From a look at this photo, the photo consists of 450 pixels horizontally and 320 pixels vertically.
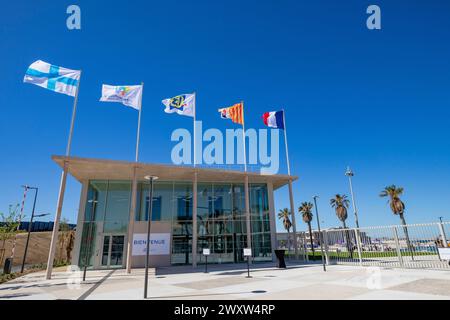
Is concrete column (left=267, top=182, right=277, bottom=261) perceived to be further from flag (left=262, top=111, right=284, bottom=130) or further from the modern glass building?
flag (left=262, top=111, right=284, bottom=130)

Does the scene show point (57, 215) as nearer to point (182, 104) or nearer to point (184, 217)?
point (184, 217)

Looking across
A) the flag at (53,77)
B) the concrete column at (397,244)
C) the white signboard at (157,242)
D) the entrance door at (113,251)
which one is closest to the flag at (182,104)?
the flag at (53,77)

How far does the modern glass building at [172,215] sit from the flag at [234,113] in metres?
5.12

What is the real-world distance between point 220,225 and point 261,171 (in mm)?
6551

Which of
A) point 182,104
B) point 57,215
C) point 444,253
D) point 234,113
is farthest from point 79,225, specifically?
point 444,253

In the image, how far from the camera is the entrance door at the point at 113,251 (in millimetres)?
21500

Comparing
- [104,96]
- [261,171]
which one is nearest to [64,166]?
[104,96]

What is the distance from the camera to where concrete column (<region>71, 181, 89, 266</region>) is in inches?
821

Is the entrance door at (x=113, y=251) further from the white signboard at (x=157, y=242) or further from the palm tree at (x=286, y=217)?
the palm tree at (x=286, y=217)

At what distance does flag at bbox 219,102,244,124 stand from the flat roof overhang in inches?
199

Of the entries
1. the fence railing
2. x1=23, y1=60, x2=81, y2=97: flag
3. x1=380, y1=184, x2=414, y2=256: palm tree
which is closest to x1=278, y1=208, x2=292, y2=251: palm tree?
x1=380, y1=184, x2=414, y2=256: palm tree

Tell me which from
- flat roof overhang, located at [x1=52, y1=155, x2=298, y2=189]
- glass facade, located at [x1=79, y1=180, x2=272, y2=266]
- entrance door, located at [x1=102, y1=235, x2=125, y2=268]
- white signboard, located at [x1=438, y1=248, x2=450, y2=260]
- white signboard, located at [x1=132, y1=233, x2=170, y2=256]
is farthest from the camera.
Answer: glass facade, located at [x1=79, y1=180, x2=272, y2=266]

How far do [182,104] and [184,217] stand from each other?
1033 cm

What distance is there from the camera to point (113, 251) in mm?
21797
